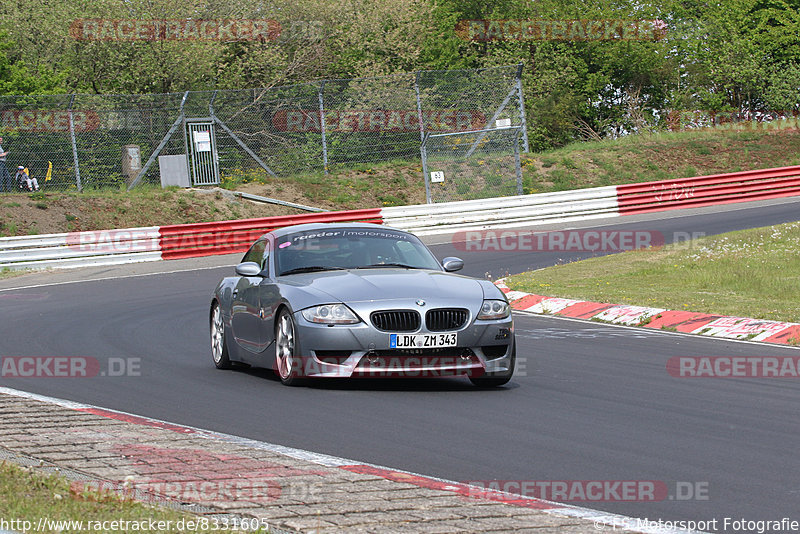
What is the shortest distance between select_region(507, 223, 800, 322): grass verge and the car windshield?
17.8 feet

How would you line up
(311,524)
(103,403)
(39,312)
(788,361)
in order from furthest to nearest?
1. (39,312)
2. (788,361)
3. (103,403)
4. (311,524)

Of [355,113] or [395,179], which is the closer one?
[355,113]

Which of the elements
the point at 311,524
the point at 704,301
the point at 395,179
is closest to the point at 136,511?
the point at 311,524

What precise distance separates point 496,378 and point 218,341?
10.1 ft

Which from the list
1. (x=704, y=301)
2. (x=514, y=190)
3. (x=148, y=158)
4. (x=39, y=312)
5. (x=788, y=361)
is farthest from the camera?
(x=514, y=190)

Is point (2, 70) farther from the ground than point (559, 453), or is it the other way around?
point (2, 70)

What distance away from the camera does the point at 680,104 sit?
57094mm

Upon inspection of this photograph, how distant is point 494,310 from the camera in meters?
9.17

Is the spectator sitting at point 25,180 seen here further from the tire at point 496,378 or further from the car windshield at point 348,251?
the tire at point 496,378

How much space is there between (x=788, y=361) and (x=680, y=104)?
48.5 m

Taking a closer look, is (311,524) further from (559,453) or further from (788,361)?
(788,361)

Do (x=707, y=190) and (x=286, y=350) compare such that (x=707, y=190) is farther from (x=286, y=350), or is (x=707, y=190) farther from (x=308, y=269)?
(x=286, y=350)

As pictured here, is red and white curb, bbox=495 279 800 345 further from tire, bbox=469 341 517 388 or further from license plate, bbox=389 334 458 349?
license plate, bbox=389 334 458 349

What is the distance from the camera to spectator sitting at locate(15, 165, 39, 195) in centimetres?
2909
